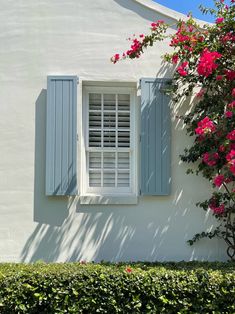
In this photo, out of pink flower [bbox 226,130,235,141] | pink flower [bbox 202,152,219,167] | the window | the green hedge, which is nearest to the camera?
the green hedge

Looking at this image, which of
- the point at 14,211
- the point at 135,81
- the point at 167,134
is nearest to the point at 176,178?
the point at 167,134

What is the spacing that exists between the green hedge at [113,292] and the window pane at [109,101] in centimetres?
265

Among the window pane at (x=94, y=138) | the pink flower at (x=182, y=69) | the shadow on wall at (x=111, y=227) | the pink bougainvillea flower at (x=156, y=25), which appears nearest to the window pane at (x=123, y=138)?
the window pane at (x=94, y=138)

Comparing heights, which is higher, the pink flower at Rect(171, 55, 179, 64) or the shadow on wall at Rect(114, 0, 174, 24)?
the shadow on wall at Rect(114, 0, 174, 24)

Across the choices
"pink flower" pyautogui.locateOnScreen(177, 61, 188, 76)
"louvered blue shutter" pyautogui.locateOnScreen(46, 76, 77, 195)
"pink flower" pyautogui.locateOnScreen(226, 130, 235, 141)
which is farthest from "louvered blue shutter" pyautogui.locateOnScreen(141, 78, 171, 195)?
"pink flower" pyautogui.locateOnScreen(226, 130, 235, 141)

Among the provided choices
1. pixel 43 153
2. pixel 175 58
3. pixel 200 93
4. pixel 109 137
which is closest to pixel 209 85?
pixel 200 93

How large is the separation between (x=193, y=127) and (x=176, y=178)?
0.80 meters

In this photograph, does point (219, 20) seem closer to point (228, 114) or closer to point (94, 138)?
point (228, 114)

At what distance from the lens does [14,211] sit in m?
6.00

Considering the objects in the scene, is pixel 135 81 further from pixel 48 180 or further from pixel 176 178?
pixel 48 180

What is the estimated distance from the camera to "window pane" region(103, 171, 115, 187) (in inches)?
249

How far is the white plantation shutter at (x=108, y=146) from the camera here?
6.32 meters

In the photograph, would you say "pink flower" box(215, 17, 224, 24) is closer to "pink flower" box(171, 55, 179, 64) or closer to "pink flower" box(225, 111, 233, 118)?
"pink flower" box(171, 55, 179, 64)

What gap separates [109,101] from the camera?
644cm
